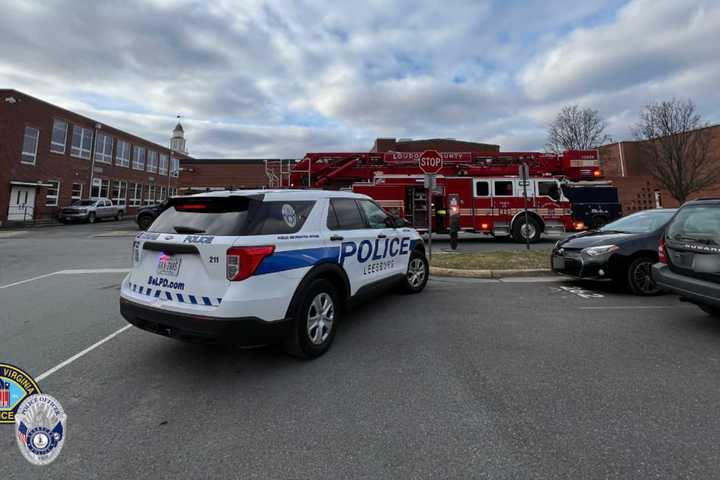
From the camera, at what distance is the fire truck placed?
13.1 meters

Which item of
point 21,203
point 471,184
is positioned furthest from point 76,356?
point 21,203

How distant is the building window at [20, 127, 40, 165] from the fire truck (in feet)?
79.6

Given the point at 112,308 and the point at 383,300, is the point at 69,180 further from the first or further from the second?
the point at 383,300

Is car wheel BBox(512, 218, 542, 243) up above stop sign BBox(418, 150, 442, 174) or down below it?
below

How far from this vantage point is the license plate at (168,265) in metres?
3.03

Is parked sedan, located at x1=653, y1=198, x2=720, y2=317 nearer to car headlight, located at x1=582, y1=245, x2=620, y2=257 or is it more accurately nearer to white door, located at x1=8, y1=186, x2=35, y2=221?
car headlight, located at x1=582, y1=245, x2=620, y2=257

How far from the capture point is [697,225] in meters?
4.17

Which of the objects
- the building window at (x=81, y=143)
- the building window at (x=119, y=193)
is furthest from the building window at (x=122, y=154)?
the building window at (x=81, y=143)

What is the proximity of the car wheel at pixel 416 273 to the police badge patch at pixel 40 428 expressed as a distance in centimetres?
448

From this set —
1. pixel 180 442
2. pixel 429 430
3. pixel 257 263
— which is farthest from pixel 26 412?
pixel 429 430

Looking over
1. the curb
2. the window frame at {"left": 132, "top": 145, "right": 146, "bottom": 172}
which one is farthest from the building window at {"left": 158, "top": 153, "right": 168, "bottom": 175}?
the curb

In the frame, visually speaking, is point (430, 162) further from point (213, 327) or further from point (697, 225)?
point (213, 327)

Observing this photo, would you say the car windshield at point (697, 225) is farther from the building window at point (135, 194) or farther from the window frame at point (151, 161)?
the window frame at point (151, 161)

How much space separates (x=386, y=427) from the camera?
2.33 meters
